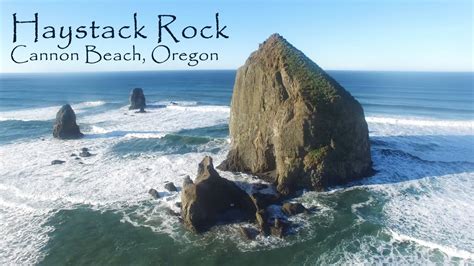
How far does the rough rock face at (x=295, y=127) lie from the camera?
27.1 metres

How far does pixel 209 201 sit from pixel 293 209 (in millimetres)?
5397

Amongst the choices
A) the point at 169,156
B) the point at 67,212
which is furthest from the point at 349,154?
the point at 67,212

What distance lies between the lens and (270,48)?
104 feet

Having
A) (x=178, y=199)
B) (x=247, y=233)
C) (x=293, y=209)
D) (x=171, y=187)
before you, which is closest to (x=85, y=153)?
(x=171, y=187)

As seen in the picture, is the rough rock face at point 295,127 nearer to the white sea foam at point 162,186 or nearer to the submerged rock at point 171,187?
the white sea foam at point 162,186

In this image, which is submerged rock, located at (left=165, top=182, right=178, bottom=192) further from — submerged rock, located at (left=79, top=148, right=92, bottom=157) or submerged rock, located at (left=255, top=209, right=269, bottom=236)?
submerged rock, located at (left=79, top=148, right=92, bottom=157)

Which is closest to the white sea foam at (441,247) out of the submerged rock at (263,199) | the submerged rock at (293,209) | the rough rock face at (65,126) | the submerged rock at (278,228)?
the submerged rock at (293,209)

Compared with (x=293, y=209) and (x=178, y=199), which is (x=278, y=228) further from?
(x=178, y=199)

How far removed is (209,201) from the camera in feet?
76.9

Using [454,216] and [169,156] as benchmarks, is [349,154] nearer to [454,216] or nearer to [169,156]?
[454,216]

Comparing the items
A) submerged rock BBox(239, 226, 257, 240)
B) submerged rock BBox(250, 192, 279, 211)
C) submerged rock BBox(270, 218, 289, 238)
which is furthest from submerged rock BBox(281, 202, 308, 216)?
submerged rock BBox(239, 226, 257, 240)

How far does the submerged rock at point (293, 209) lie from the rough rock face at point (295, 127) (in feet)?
7.25

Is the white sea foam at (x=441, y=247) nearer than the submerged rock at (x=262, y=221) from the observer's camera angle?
Yes

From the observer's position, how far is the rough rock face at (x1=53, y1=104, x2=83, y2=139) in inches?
1829
